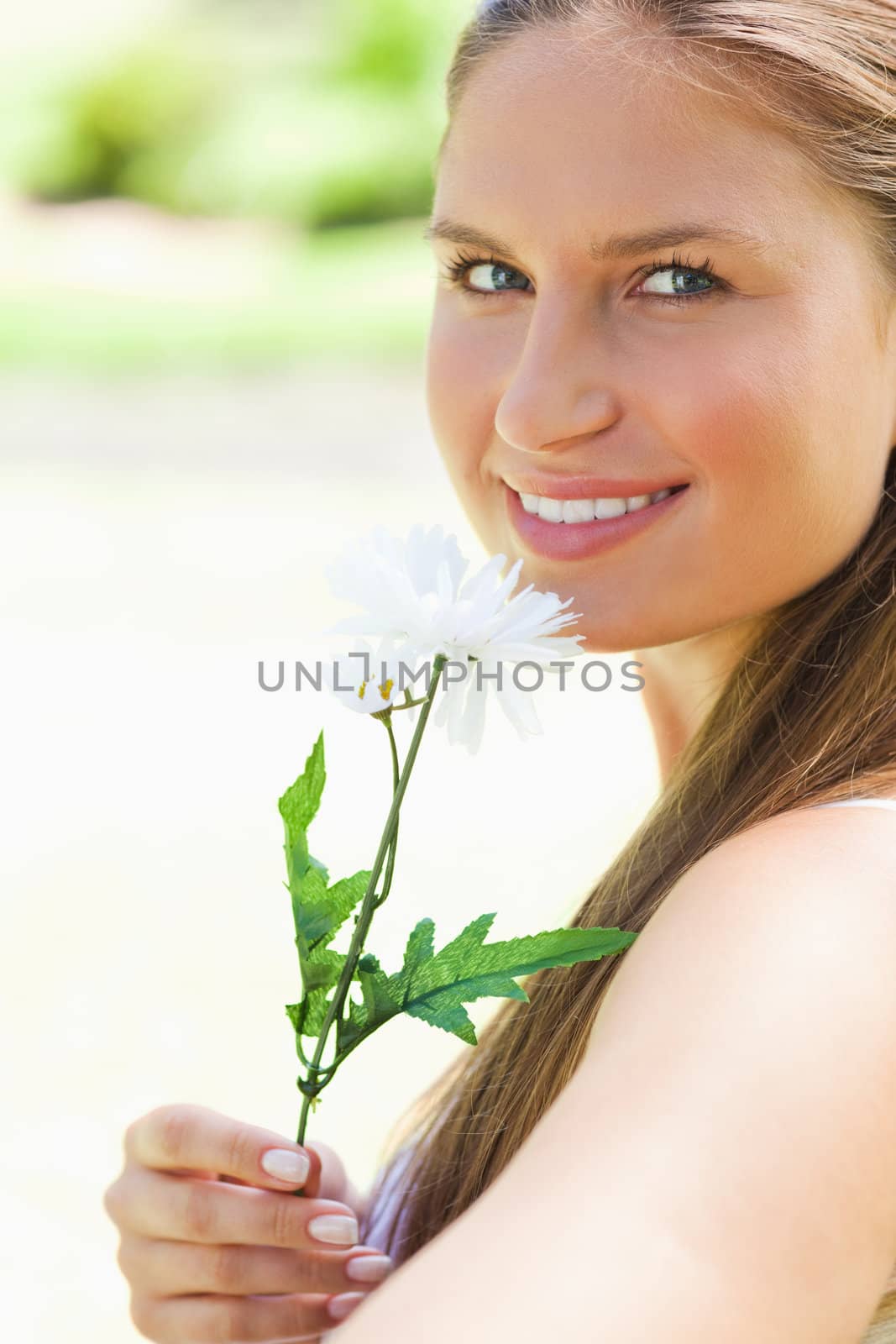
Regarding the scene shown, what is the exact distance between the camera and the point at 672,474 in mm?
1269

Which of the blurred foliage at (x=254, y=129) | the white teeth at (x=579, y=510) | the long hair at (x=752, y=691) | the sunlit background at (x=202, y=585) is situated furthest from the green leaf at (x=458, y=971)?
the blurred foliage at (x=254, y=129)

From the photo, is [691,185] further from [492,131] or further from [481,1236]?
[481,1236]

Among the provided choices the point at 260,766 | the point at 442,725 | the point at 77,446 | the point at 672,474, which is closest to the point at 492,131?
the point at 672,474

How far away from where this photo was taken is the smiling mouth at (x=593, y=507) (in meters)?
1.30

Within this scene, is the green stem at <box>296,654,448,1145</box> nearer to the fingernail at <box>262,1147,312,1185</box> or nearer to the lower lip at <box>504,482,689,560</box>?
the fingernail at <box>262,1147,312,1185</box>

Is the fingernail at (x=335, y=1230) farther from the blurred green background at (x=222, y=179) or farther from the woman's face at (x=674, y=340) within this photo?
the blurred green background at (x=222, y=179)

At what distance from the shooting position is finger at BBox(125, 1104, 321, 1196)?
1.22 m

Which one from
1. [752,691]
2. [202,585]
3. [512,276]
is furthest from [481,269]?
[202,585]

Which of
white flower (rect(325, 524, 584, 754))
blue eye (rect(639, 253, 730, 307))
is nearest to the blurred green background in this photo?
blue eye (rect(639, 253, 730, 307))

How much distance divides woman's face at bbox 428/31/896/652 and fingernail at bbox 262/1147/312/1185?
500mm

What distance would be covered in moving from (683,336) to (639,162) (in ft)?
0.47

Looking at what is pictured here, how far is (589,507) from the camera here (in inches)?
52.3

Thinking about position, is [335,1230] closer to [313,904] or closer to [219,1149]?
[219,1149]

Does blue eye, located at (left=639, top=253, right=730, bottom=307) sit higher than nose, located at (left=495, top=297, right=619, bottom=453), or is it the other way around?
blue eye, located at (left=639, top=253, right=730, bottom=307)
